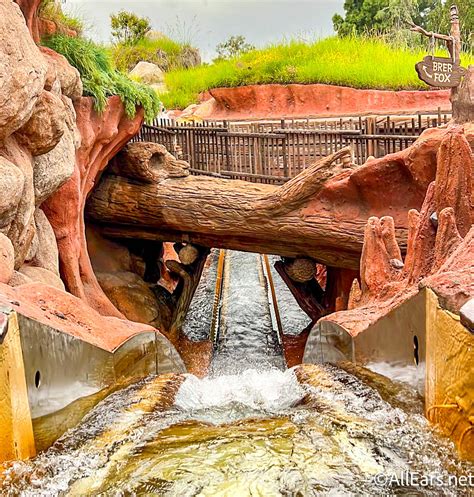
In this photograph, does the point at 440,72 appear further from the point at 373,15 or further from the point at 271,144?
the point at 373,15

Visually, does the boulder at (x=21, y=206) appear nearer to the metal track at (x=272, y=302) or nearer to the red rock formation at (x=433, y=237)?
the red rock formation at (x=433, y=237)

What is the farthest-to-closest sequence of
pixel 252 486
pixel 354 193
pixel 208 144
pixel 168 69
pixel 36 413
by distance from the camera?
pixel 168 69
pixel 208 144
pixel 354 193
pixel 36 413
pixel 252 486

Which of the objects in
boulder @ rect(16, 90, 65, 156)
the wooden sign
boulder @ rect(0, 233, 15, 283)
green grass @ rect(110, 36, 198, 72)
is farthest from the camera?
green grass @ rect(110, 36, 198, 72)

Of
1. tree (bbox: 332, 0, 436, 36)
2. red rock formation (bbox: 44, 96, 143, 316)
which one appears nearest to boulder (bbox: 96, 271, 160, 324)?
red rock formation (bbox: 44, 96, 143, 316)

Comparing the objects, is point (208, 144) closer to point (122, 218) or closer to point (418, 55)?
point (122, 218)

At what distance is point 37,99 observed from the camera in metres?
5.05

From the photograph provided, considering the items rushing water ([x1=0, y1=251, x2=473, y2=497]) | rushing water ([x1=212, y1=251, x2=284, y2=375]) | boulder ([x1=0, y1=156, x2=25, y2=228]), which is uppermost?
boulder ([x1=0, y1=156, x2=25, y2=228])

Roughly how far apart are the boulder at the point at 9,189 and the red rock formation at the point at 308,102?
15502 mm

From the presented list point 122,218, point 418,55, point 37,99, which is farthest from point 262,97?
point 37,99

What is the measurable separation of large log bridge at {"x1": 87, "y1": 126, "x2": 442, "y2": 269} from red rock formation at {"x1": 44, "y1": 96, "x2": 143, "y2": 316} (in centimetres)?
62

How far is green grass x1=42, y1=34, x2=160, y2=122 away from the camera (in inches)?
302

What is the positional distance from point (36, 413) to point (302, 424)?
1234 mm

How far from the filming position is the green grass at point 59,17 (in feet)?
24.7

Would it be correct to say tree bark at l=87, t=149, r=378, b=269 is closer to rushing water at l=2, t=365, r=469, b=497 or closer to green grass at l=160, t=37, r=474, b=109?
rushing water at l=2, t=365, r=469, b=497
